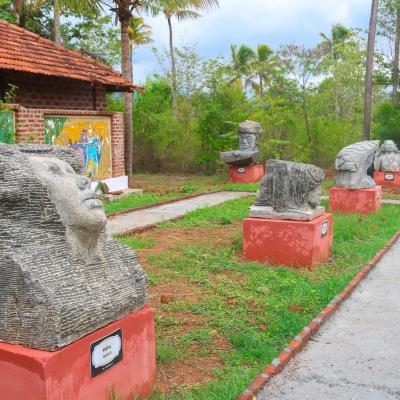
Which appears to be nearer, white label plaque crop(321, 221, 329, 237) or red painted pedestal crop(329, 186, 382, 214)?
white label plaque crop(321, 221, 329, 237)

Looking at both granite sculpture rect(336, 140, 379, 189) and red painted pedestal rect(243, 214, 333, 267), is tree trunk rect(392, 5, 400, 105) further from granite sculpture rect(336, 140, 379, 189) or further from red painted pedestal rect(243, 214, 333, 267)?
red painted pedestal rect(243, 214, 333, 267)

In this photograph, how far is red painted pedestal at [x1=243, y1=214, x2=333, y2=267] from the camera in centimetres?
687

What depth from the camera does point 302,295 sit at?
564 cm

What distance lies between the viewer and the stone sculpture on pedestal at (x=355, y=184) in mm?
10453

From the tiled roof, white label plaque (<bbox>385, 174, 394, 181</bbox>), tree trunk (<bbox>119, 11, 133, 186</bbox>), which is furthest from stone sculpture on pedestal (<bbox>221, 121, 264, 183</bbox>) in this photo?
the tiled roof

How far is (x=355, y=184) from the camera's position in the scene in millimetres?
10609

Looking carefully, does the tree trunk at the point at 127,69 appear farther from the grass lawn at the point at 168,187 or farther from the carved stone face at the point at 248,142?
the carved stone face at the point at 248,142

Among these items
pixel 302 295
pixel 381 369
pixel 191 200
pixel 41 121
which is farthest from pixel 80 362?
pixel 191 200

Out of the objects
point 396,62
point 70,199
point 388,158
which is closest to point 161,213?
point 388,158

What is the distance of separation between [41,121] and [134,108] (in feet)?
29.3

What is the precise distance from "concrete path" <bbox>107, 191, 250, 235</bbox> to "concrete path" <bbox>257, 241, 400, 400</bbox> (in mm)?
4676

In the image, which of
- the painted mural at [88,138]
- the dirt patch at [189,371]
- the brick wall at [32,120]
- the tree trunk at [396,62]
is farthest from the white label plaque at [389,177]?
the dirt patch at [189,371]

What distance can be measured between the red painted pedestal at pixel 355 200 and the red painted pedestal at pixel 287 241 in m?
3.53

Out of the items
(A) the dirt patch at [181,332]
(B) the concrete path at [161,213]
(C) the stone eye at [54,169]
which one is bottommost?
(A) the dirt patch at [181,332]
